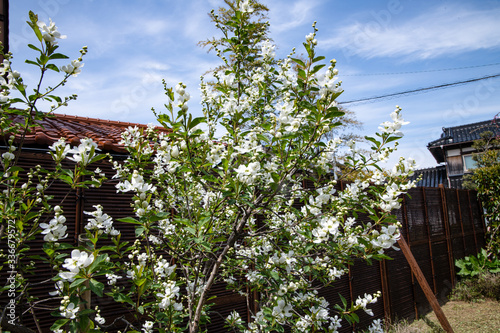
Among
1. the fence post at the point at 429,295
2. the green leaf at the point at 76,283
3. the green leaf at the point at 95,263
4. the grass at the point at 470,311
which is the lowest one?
the grass at the point at 470,311

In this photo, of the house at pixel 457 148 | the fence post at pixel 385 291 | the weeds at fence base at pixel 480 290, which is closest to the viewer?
the fence post at pixel 385 291

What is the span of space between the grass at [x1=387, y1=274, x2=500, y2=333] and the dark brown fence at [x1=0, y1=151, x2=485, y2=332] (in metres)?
0.21

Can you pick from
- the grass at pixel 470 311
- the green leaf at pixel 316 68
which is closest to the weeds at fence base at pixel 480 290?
the grass at pixel 470 311

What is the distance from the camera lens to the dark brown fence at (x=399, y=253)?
2262mm

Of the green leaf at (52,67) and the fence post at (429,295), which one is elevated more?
the green leaf at (52,67)

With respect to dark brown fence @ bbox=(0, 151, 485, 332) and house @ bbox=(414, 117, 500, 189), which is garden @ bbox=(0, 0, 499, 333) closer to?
dark brown fence @ bbox=(0, 151, 485, 332)

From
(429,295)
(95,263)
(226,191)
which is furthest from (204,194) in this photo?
(429,295)

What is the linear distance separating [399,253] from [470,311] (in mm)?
1547

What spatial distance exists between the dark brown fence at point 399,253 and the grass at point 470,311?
0.68 feet

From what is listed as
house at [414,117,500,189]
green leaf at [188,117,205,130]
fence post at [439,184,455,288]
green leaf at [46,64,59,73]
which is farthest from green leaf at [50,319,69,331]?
house at [414,117,500,189]

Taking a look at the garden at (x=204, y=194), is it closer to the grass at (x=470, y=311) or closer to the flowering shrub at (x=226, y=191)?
the flowering shrub at (x=226, y=191)

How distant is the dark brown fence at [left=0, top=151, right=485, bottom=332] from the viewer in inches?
89.0

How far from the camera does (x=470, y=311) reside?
519cm

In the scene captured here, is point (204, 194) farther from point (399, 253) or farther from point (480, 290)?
point (480, 290)
